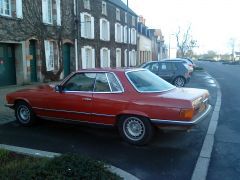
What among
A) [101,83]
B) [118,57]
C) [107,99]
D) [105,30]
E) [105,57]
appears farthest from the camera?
[118,57]

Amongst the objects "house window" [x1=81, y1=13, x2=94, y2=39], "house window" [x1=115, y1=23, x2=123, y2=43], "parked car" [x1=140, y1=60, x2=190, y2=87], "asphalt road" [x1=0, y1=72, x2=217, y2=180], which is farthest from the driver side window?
"house window" [x1=115, y1=23, x2=123, y2=43]

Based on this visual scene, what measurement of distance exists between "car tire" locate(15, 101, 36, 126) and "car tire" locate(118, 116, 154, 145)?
250 cm

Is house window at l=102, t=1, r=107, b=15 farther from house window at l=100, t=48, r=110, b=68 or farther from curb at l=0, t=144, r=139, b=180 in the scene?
curb at l=0, t=144, r=139, b=180

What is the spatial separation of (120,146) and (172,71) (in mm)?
11883

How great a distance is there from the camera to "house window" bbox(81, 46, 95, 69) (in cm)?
2614

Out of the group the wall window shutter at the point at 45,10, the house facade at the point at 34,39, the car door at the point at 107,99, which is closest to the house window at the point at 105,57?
the house facade at the point at 34,39

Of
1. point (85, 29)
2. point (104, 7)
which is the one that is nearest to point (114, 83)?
point (85, 29)

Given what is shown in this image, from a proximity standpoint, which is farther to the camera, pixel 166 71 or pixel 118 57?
pixel 118 57

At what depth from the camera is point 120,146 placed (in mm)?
6520

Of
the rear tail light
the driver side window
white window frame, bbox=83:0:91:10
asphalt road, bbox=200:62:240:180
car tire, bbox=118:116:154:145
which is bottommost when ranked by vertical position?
asphalt road, bbox=200:62:240:180

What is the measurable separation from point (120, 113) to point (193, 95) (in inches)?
58.5

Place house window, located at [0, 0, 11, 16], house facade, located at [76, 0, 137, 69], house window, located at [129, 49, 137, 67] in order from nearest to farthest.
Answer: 1. house window, located at [0, 0, 11, 16]
2. house facade, located at [76, 0, 137, 69]
3. house window, located at [129, 49, 137, 67]

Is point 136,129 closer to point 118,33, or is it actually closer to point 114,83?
point 114,83

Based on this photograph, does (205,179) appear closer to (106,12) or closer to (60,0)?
(60,0)
